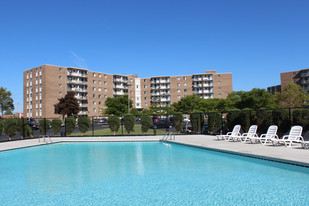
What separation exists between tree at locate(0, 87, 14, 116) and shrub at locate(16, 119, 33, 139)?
173 ft

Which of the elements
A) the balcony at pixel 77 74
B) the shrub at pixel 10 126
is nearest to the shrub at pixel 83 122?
the shrub at pixel 10 126

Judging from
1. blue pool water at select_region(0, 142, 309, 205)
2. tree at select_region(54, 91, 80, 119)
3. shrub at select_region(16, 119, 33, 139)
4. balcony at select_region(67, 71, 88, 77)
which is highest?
balcony at select_region(67, 71, 88, 77)

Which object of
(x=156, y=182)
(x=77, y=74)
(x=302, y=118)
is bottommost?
(x=156, y=182)

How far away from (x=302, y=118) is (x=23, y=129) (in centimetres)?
2036

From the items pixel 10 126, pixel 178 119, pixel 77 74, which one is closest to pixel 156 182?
pixel 178 119

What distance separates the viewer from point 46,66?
6391cm

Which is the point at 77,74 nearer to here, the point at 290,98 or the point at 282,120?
the point at 290,98

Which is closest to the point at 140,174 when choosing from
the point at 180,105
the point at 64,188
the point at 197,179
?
the point at 197,179

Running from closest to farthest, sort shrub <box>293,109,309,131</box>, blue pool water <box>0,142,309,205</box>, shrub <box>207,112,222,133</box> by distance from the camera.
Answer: blue pool water <box>0,142,309,205</box>
shrub <box>293,109,309,131</box>
shrub <box>207,112,222,133</box>

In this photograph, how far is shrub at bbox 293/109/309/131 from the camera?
1388cm

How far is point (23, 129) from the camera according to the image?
20.6 m

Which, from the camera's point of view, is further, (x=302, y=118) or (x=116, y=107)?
(x=116, y=107)

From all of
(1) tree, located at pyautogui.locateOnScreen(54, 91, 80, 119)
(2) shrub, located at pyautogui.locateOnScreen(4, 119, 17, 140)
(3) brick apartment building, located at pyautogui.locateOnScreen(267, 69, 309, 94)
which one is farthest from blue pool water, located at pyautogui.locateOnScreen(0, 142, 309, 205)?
(3) brick apartment building, located at pyautogui.locateOnScreen(267, 69, 309, 94)

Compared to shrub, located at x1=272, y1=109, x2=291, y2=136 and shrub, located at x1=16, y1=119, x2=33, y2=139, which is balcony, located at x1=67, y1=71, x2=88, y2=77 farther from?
shrub, located at x1=272, y1=109, x2=291, y2=136
